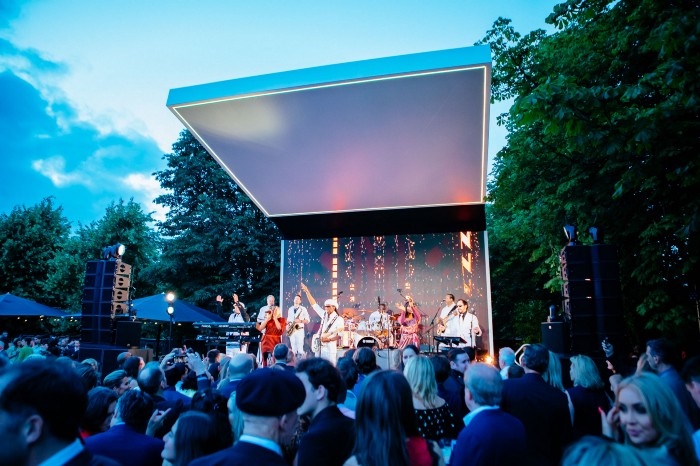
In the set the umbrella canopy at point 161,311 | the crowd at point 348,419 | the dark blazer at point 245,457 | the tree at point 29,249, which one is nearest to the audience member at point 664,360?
the crowd at point 348,419

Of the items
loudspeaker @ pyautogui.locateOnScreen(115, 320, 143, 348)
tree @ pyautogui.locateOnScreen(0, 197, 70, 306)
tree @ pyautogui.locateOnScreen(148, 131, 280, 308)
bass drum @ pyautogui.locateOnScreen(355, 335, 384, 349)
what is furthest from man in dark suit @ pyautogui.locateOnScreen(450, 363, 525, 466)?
tree @ pyautogui.locateOnScreen(0, 197, 70, 306)

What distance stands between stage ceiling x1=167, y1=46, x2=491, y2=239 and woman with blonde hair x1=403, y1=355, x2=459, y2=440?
27.5 feet

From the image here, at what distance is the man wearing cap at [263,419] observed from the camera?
1.75 metres

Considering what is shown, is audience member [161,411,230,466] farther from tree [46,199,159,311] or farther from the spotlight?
tree [46,199,159,311]

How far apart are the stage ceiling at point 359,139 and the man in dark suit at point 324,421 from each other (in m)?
8.77

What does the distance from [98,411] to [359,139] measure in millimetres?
11496

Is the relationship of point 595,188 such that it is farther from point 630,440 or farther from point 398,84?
point 630,440

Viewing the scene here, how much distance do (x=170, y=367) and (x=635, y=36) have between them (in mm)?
9910

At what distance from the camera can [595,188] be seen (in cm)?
1014

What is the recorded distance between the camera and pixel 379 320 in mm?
15891

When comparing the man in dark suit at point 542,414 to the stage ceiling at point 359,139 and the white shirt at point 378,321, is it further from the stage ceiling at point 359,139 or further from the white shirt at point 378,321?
the white shirt at point 378,321

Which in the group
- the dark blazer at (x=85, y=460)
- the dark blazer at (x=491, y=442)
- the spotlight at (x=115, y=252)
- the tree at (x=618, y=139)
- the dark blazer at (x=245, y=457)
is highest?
the tree at (x=618, y=139)

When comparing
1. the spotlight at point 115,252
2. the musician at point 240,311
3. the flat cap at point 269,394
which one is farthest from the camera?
the musician at point 240,311

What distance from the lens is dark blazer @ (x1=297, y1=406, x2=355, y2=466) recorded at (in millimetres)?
2330
